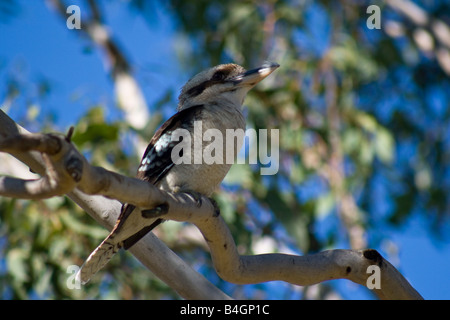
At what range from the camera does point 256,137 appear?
4.20 m

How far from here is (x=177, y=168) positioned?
7.98 ft

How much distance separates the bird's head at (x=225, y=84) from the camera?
283cm

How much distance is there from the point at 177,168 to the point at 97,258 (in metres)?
0.46

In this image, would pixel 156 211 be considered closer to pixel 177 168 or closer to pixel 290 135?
pixel 177 168

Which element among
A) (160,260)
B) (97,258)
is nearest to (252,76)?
(160,260)

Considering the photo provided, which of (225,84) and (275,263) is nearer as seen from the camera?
(275,263)

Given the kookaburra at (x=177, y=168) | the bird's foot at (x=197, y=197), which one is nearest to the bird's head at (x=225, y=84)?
the kookaburra at (x=177, y=168)

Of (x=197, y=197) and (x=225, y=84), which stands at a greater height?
(x=225, y=84)

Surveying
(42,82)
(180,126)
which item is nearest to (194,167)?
(180,126)

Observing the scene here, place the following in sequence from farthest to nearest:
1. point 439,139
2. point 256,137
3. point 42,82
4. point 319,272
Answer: point 439,139 → point 42,82 → point 256,137 → point 319,272

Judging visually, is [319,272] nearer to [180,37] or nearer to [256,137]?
[256,137]

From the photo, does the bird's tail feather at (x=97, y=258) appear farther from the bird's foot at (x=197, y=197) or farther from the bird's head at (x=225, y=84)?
the bird's head at (x=225, y=84)

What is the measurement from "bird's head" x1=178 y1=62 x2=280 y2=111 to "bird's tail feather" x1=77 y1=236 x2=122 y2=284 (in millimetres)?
807
